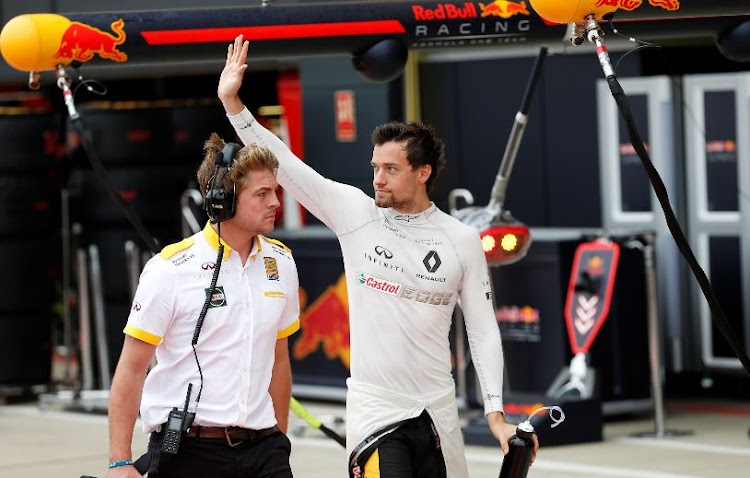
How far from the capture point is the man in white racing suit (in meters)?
5.48

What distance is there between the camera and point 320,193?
5.70m

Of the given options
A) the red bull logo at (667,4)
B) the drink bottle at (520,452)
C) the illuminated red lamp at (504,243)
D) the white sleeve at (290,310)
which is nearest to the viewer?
the drink bottle at (520,452)

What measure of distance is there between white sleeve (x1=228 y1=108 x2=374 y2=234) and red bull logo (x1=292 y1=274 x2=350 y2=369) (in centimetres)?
634

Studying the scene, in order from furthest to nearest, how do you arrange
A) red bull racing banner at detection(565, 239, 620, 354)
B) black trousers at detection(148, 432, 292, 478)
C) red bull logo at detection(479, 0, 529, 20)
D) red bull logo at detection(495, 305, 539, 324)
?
red bull logo at detection(495, 305, 539, 324) < red bull racing banner at detection(565, 239, 620, 354) < red bull logo at detection(479, 0, 529, 20) < black trousers at detection(148, 432, 292, 478)

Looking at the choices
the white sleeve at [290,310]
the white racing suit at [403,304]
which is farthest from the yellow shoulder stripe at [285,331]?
the white racing suit at [403,304]

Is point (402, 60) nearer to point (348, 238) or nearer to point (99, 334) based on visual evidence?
point (348, 238)

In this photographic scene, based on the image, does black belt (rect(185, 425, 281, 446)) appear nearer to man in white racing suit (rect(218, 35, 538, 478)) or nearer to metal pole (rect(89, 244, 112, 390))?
man in white racing suit (rect(218, 35, 538, 478))

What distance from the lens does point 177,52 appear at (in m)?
6.75

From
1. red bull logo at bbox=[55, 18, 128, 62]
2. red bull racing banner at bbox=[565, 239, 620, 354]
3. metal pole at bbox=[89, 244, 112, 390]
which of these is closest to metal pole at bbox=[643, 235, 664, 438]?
red bull racing banner at bbox=[565, 239, 620, 354]

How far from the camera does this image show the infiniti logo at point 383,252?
5586mm

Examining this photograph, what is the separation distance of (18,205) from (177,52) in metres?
6.81

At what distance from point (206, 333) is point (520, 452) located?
1165 mm

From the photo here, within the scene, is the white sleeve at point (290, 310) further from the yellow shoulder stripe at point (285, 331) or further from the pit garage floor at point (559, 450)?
the pit garage floor at point (559, 450)

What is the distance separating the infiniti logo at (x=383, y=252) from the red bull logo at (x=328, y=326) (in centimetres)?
645
